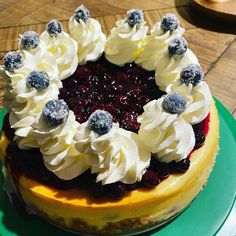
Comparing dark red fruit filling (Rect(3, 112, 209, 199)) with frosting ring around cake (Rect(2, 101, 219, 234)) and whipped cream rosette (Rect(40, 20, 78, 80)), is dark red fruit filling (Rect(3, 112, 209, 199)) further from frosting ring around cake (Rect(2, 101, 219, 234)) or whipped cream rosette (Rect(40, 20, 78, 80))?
whipped cream rosette (Rect(40, 20, 78, 80))

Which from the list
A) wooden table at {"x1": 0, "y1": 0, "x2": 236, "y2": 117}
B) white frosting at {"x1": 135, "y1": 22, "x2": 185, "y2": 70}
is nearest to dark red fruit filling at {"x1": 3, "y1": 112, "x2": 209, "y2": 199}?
white frosting at {"x1": 135, "y1": 22, "x2": 185, "y2": 70}

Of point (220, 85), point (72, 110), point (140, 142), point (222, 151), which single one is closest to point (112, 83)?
point (72, 110)

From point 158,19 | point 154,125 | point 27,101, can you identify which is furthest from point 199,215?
point 158,19

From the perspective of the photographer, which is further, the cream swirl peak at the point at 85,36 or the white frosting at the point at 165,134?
the cream swirl peak at the point at 85,36

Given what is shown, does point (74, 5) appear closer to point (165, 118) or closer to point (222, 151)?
point (222, 151)


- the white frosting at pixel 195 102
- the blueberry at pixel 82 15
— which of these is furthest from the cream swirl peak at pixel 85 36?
the white frosting at pixel 195 102

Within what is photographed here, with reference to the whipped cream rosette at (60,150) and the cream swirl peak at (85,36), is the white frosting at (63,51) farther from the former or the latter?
the whipped cream rosette at (60,150)

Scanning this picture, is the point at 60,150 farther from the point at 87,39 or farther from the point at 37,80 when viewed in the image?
the point at 87,39
